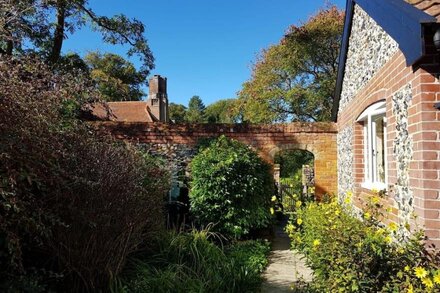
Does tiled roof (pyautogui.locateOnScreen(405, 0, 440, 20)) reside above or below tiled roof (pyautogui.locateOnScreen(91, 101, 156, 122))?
below

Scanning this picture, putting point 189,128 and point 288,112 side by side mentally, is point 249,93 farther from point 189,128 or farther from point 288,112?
point 189,128

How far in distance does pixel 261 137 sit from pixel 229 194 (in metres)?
2.18

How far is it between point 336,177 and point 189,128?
3.71 metres

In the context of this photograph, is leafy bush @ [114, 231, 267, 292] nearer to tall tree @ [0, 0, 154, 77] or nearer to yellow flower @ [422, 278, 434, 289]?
yellow flower @ [422, 278, 434, 289]

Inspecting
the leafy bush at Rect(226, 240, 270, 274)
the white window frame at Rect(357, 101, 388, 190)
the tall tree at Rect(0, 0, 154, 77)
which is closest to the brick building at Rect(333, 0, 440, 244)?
the white window frame at Rect(357, 101, 388, 190)

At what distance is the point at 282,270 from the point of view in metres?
5.99

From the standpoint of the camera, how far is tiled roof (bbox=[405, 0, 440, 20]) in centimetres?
290

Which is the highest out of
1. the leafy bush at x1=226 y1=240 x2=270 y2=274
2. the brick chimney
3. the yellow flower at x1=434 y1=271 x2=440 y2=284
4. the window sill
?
the brick chimney

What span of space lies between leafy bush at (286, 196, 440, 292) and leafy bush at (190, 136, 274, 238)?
3.39m

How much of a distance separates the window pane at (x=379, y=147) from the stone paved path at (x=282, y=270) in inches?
69.5

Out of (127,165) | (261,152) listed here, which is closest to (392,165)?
(127,165)

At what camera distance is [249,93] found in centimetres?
1956

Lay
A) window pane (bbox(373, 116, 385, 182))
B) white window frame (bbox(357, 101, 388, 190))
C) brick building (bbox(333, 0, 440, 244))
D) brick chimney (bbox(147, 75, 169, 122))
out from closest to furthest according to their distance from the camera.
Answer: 1. brick building (bbox(333, 0, 440, 244))
2. white window frame (bbox(357, 101, 388, 190))
3. window pane (bbox(373, 116, 385, 182))
4. brick chimney (bbox(147, 75, 169, 122))

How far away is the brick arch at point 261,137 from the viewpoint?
352 inches
